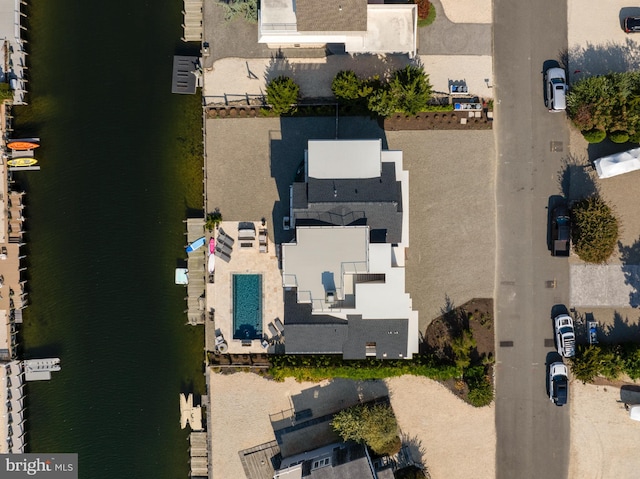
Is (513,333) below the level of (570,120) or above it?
below

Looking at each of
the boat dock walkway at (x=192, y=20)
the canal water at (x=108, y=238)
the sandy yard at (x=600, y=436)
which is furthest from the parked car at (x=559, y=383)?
the boat dock walkway at (x=192, y=20)

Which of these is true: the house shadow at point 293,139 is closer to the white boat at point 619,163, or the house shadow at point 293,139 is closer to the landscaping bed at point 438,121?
the landscaping bed at point 438,121

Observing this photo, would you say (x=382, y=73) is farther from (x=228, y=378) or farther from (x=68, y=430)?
(x=68, y=430)

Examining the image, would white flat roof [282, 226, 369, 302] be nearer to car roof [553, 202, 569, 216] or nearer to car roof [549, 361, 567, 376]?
car roof [553, 202, 569, 216]

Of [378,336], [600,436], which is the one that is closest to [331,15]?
[378,336]

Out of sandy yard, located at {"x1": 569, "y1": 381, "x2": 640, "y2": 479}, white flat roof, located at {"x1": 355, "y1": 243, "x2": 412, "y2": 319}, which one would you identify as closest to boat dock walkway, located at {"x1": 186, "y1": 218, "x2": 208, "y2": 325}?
white flat roof, located at {"x1": 355, "y1": 243, "x2": 412, "y2": 319}

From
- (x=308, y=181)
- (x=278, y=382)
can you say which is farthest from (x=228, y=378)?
(x=308, y=181)
